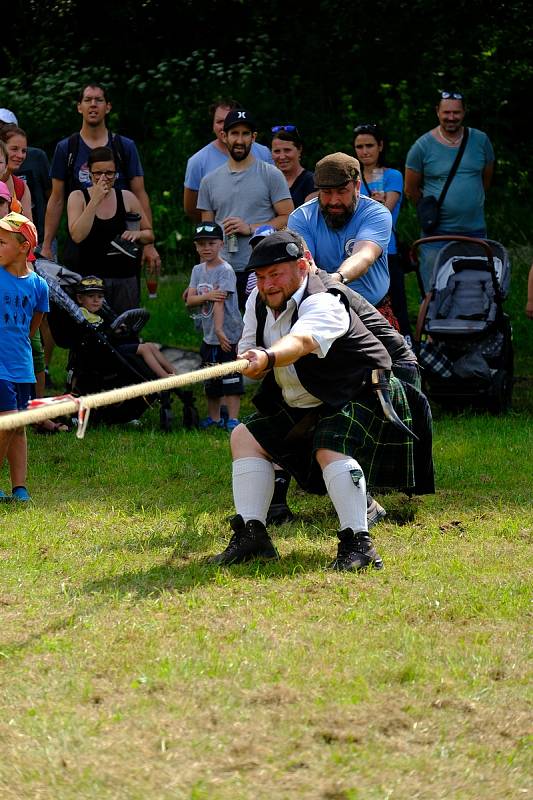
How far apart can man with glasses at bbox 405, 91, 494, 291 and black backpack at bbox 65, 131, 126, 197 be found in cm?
235

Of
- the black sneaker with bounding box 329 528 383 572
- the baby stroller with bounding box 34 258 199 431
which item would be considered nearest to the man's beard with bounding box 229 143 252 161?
the baby stroller with bounding box 34 258 199 431

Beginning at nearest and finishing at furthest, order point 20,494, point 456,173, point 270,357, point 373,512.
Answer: point 270,357 < point 373,512 < point 20,494 < point 456,173

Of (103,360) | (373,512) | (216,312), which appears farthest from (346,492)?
(103,360)

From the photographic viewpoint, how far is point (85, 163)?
9672 millimetres

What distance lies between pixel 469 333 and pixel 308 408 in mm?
4043

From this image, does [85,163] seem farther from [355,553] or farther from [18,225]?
[355,553]

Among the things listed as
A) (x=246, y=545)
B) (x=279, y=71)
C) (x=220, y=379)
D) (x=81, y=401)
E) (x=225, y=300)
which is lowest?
(x=246, y=545)

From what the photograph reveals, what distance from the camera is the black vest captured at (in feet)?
18.9

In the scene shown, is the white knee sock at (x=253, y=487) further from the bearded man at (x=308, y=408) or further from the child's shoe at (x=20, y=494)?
the child's shoe at (x=20, y=494)

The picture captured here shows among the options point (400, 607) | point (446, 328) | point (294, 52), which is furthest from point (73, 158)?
point (294, 52)

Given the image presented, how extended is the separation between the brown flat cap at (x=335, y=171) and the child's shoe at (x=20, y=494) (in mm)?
2359

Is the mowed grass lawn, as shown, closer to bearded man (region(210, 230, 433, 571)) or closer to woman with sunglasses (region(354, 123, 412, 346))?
bearded man (region(210, 230, 433, 571))

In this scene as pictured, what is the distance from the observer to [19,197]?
9.15 metres

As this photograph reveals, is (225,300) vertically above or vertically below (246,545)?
above
